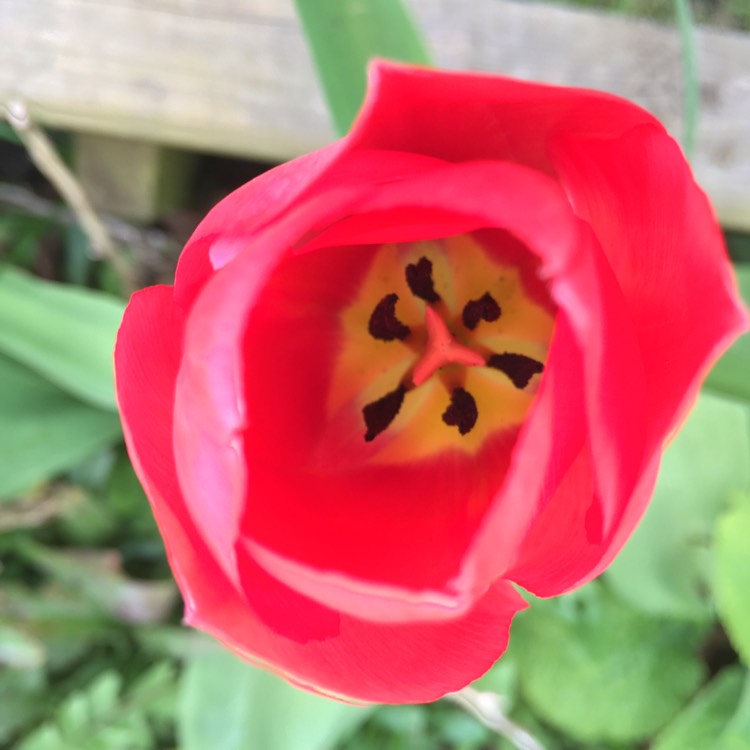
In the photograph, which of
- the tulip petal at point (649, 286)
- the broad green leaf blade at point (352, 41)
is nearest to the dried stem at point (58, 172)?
the broad green leaf blade at point (352, 41)

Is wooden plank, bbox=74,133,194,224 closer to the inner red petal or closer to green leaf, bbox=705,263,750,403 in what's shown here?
the inner red petal

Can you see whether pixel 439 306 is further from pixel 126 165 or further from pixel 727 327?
pixel 126 165

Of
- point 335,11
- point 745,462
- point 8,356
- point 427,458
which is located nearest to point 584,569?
point 427,458

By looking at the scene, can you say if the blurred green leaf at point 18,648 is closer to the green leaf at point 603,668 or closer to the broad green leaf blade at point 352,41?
the green leaf at point 603,668

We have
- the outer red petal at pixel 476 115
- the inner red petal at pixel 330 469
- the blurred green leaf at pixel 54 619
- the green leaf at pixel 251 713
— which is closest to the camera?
the outer red petal at pixel 476 115

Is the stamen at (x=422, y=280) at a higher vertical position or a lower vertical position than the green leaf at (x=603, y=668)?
higher

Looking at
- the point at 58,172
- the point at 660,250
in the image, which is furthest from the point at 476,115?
the point at 58,172

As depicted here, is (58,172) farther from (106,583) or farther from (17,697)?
(17,697)
